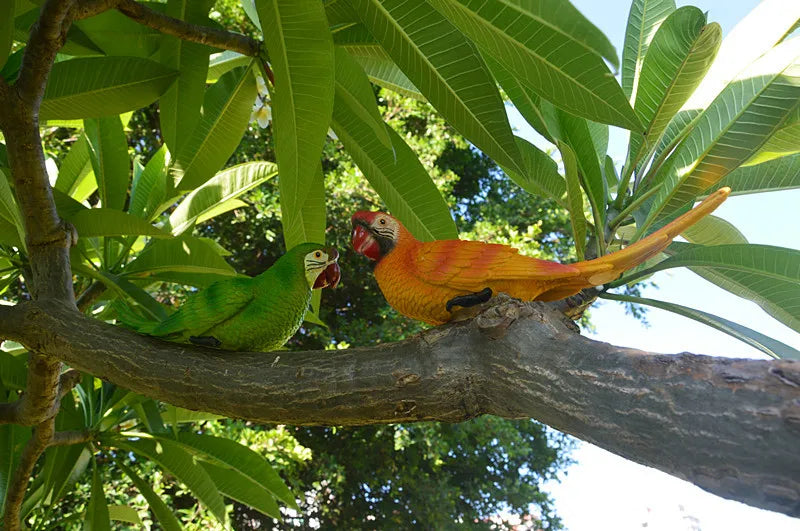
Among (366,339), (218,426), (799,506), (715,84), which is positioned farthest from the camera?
(366,339)

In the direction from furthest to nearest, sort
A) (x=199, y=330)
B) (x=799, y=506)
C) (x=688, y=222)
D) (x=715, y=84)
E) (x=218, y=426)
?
(x=218, y=426) < (x=715, y=84) < (x=199, y=330) < (x=688, y=222) < (x=799, y=506)

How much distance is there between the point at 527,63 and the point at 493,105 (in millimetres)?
144

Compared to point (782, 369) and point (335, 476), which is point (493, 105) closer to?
point (782, 369)

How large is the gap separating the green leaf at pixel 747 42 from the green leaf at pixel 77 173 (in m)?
1.59

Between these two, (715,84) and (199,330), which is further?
(715,84)

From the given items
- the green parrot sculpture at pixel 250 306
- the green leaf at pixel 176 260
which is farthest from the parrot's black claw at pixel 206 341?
the green leaf at pixel 176 260

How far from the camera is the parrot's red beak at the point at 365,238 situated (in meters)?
0.94

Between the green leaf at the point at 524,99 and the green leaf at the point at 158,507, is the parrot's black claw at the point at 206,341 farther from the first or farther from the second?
the green leaf at the point at 158,507

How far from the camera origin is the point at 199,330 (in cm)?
99

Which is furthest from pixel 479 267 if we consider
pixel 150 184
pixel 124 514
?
pixel 124 514

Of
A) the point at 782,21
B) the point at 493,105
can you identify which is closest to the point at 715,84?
the point at 782,21

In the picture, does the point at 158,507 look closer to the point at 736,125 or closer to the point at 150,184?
the point at 150,184

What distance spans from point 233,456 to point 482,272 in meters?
1.20

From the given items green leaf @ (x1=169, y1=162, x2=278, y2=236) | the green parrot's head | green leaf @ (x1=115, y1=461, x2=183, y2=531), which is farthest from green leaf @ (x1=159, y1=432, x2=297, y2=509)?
the green parrot's head
